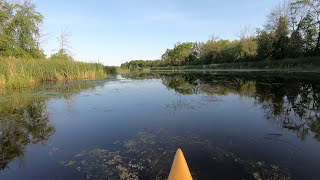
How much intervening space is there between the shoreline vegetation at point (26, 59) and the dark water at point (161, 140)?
259 inches

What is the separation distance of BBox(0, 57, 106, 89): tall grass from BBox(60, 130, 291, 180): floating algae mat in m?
12.0

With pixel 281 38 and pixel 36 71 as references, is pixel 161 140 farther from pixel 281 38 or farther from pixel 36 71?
pixel 281 38

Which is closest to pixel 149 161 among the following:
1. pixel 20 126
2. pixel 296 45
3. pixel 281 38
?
pixel 20 126

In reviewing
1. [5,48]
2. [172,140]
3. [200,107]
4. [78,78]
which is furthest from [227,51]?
[172,140]

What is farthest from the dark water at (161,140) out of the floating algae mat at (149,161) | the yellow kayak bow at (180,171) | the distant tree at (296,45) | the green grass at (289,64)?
the distant tree at (296,45)

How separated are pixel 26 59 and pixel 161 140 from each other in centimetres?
1661

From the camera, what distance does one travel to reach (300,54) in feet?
98.1

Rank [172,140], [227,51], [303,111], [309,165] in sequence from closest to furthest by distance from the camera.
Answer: [309,165] < [172,140] < [303,111] < [227,51]

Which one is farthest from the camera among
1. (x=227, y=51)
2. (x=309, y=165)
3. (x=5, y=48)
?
(x=227, y=51)

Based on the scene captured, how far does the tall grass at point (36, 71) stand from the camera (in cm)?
1400

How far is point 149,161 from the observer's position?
403 centimetres

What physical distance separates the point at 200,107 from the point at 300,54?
88.6 ft

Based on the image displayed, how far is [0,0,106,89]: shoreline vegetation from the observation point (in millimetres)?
14805

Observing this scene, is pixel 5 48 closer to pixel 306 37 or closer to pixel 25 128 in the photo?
pixel 25 128
